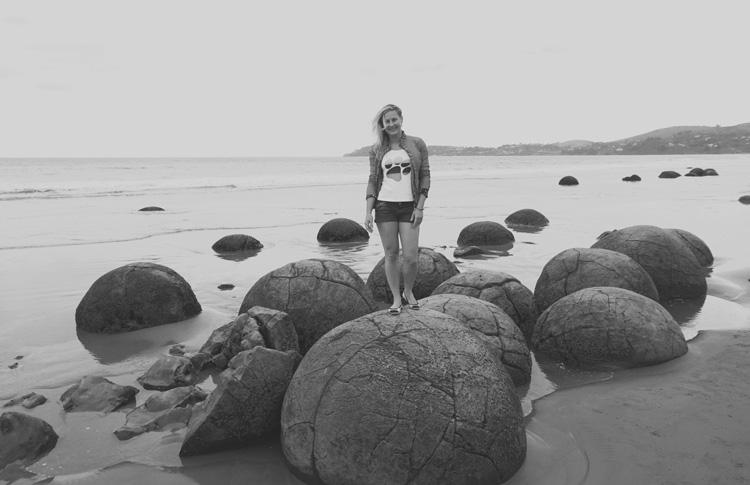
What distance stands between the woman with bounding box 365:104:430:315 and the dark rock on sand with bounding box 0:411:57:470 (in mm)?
2989

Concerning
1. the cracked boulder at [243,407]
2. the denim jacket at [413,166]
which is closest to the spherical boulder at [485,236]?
the denim jacket at [413,166]

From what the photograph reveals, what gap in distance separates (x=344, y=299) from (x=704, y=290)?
5662 mm

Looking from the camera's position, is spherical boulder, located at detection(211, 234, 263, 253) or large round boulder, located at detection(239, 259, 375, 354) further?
spherical boulder, located at detection(211, 234, 263, 253)

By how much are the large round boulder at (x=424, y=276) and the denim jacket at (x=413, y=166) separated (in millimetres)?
3132

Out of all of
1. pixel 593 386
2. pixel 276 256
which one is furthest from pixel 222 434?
pixel 276 256

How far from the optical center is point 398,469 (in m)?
3.51

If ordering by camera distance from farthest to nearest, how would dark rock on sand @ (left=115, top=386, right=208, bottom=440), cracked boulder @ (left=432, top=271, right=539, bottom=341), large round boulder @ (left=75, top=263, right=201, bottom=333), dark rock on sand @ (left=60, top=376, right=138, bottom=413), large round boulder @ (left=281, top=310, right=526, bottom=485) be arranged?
1. large round boulder @ (left=75, top=263, right=201, bottom=333)
2. cracked boulder @ (left=432, top=271, right=539, bottom=341)
3. dark rock on sand @ (left=60, top=376, right=138, bottom=413)
4. dark rock on sand @ (left=115, top=386, right=208, bottom=440)
5. large round boulder @ (left=281, top=310, right=526, bottom=485)

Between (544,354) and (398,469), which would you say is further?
(544,354)

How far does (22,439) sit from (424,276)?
18.0ft

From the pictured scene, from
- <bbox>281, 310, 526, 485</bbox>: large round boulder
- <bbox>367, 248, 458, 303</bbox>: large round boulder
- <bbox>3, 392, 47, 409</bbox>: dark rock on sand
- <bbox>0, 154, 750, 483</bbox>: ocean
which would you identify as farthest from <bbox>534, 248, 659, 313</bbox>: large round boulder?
<bbox>3, 392, 47, 409</bbox>: dark rock on sand

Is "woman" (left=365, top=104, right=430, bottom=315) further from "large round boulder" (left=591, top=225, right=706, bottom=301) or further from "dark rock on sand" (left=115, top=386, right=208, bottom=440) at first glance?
"large round boulder" (left=591, top=225, right=706, bottom=301)

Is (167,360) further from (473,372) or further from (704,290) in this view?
(704,290)

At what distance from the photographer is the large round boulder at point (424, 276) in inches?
334

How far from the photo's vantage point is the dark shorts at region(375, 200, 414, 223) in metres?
5.32
